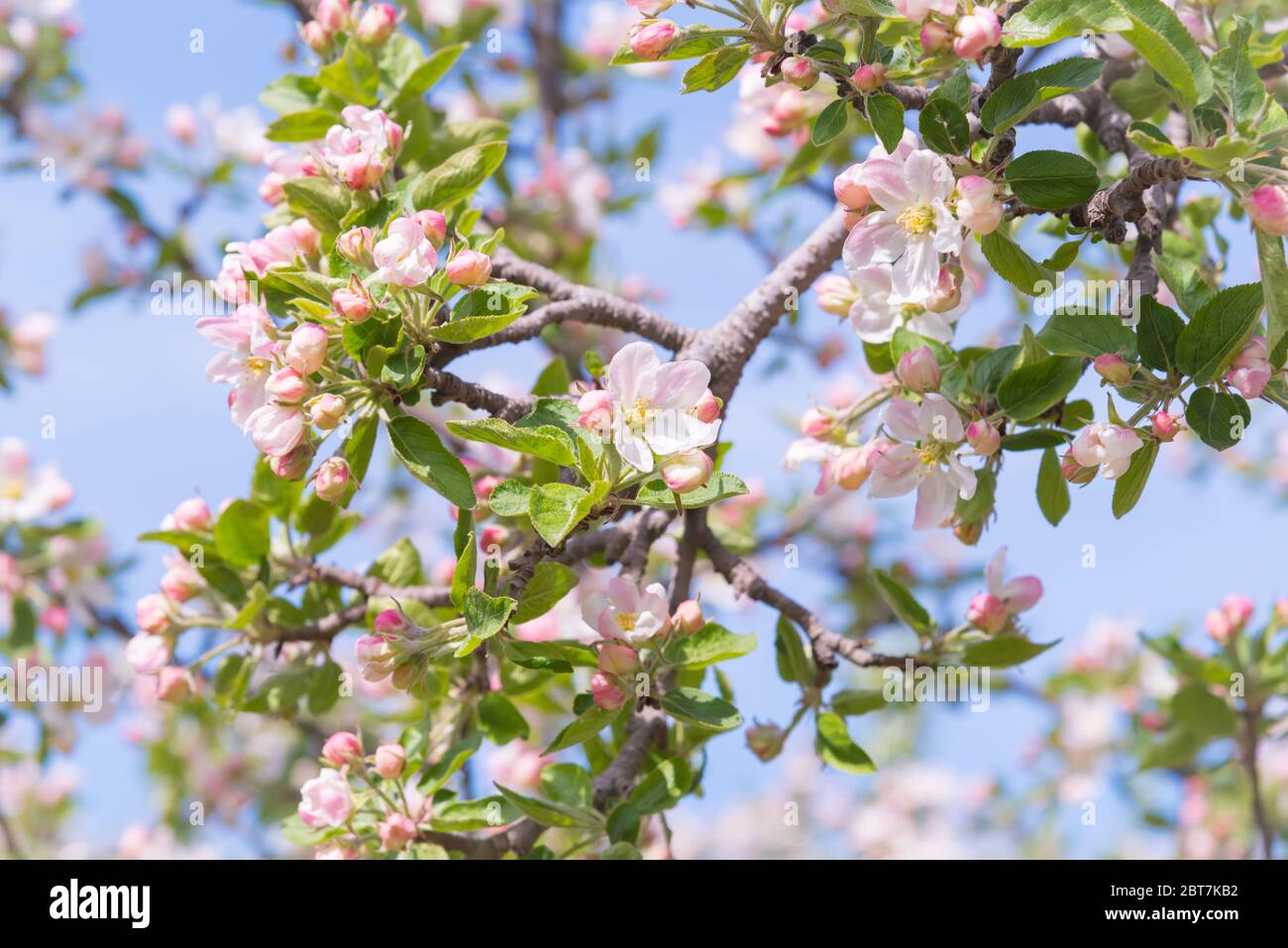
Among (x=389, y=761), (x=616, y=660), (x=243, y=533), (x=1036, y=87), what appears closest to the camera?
(x=1036, y=87)

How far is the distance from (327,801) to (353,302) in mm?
649

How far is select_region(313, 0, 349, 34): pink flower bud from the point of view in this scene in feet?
6.06

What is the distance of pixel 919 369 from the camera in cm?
144

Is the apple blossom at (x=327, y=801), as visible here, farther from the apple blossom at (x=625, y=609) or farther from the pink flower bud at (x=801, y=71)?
the pink flower bud at (x=801, y=71)

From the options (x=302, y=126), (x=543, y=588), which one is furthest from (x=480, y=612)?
(x=302, y=126)

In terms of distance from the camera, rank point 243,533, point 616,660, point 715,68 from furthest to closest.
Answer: point 243,533
point 616,660
point 715,68

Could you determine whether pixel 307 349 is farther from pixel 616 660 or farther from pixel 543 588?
pixel 616 660

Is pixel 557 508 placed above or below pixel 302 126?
below

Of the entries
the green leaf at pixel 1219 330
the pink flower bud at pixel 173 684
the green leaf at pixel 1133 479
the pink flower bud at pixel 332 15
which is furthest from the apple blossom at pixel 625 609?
the pink flower bud at pixel 332 15

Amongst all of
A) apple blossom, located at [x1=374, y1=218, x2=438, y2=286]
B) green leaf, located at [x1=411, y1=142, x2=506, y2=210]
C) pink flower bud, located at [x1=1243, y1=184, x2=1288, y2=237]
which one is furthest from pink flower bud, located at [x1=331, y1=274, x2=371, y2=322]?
pink flower bud, located at [x1=1243, y1=184, x2=1288, y2=237]

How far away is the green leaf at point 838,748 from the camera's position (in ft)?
5.24

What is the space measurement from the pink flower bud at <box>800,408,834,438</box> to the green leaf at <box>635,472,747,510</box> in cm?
47
